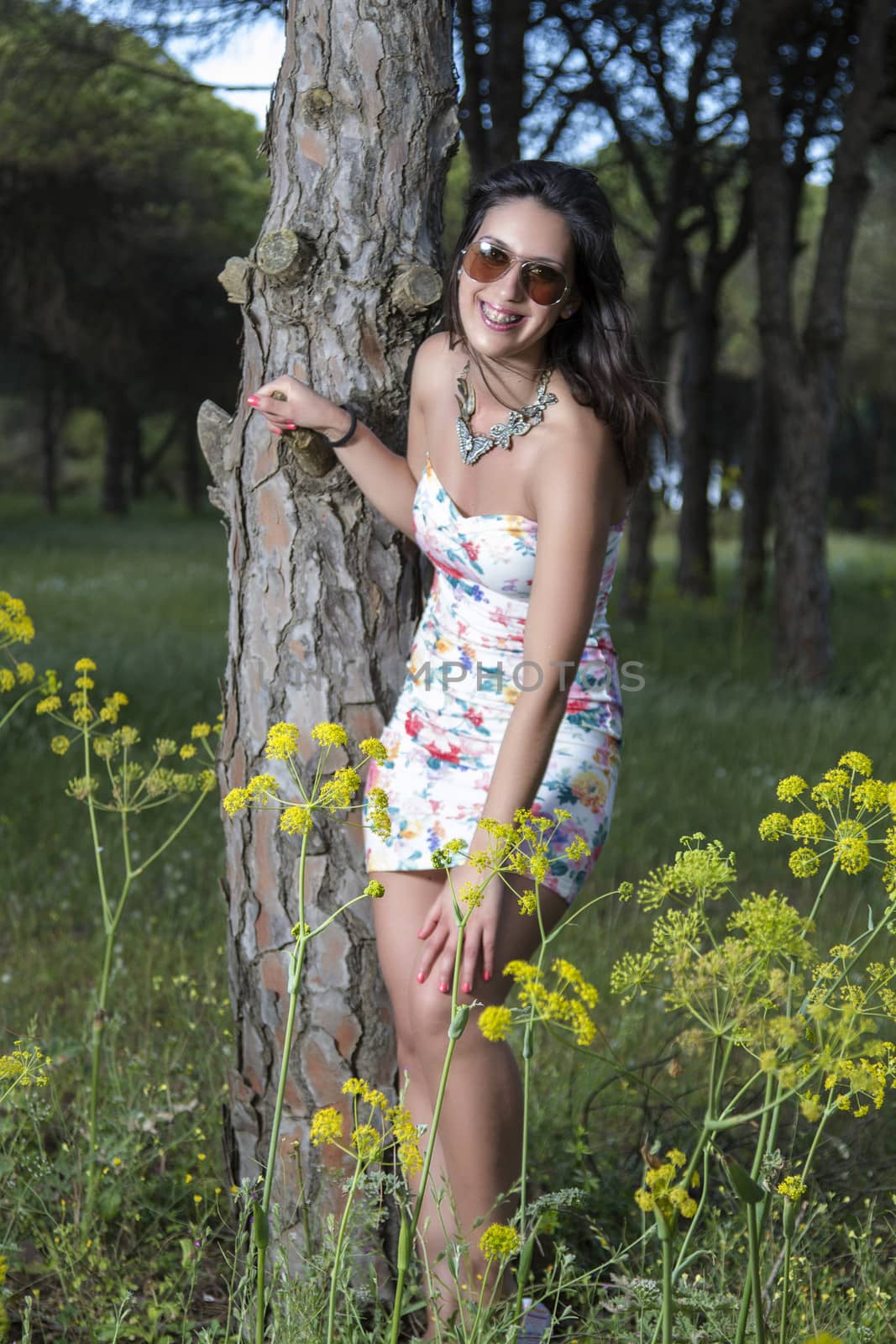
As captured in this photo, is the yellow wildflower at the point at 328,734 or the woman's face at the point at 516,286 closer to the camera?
the yellow wildflower at the point at 328,734

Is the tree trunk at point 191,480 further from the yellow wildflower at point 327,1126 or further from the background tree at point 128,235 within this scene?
the yellow wildflower at point 327,1126

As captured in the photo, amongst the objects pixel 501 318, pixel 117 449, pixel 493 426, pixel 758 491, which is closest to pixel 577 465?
pixel 493 426

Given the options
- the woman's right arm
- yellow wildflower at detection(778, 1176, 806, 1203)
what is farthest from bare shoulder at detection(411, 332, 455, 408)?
yellow wildflower at detection(778, 1176, 806, 1203)

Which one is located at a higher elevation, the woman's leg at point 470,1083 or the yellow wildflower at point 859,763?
the yellow wildflower at point 859,763

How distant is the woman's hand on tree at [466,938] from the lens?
2055 millimetres

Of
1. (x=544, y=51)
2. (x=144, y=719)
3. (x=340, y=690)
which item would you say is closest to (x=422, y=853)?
(x=340, y=690)

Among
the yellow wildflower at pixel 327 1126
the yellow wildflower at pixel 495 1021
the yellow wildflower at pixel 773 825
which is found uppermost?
the yellow wildflower at pixel 773 825

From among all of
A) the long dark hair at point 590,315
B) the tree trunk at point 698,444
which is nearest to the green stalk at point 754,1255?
the long dark hair at point 590,315

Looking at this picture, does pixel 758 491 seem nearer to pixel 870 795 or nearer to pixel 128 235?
pixel 870 795

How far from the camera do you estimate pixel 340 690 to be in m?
2.50

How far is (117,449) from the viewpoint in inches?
1017

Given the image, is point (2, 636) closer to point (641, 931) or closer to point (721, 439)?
point (641, 931)

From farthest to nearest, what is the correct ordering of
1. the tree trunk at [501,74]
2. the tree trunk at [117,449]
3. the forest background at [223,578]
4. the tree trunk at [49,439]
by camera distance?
the tree trunk at [117,449] → the tree trunk at [49,439] → the tree trunk at [501,74] → the forest background at [223,578]

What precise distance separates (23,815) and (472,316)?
11.4 feet
